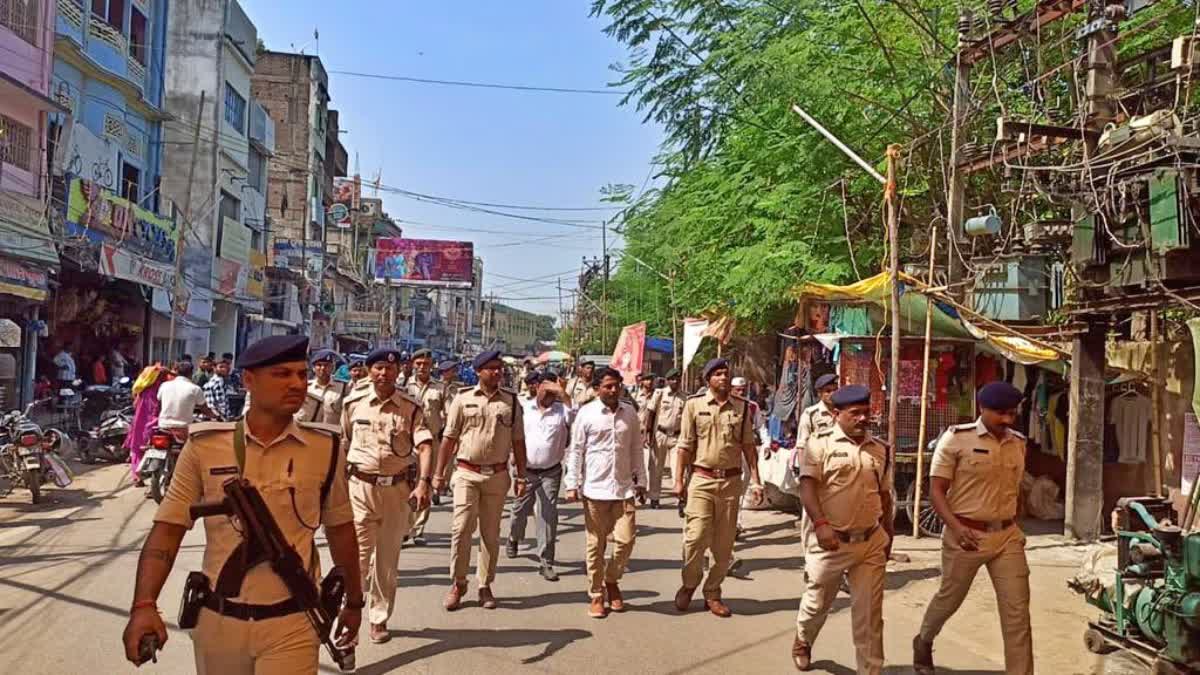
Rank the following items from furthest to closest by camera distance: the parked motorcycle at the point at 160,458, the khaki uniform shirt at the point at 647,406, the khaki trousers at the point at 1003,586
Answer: the khaki uniform shirt at the point at 647,406 → the parked motorcycle at the point at 160,458 → the khaki trousers at the point at 1003,586

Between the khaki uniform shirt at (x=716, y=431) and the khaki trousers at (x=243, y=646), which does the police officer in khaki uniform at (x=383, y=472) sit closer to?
the khaki uniform shirt at (x=716, y=431)

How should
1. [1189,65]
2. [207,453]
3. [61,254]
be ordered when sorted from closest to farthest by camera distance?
[207,453], [1189,65], [61,254]

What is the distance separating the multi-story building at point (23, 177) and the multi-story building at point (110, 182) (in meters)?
0.61

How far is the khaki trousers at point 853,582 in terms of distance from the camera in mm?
5562

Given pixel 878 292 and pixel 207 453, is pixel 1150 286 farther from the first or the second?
pixel 207 453

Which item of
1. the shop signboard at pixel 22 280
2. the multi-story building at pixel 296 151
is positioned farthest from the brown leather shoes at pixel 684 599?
the multi-story building at pixel 296 151

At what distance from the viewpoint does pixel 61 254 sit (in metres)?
18.8

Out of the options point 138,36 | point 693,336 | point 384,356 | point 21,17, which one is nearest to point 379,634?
point 384,356

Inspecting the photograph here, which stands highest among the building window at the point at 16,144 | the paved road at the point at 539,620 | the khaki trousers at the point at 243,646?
the building window at the point at 16,144

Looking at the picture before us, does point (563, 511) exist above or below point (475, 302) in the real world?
below

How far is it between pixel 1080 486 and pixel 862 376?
A: 260 centimetres

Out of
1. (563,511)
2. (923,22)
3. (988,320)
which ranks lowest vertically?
(563,511)

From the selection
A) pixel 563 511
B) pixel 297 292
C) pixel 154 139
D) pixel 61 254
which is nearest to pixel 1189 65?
pixel 563 511

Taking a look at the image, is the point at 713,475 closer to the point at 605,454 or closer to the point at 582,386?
the point at 605,454
